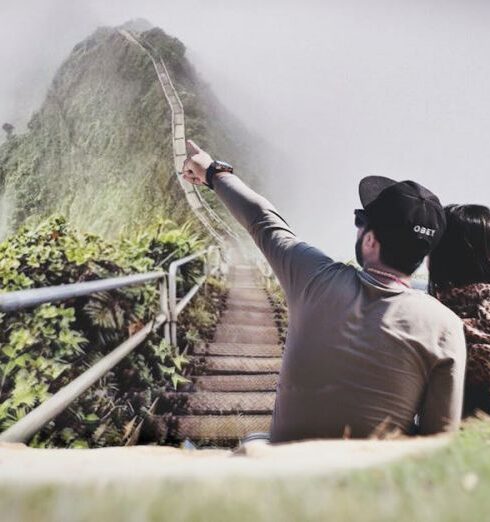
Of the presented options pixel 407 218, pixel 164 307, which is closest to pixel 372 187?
pixel 407 218

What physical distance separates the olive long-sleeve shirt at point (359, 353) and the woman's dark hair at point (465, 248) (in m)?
0.27

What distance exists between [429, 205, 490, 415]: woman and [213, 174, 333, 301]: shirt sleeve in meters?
0.33

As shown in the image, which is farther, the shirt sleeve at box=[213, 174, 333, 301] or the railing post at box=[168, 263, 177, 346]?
the railing post at box=[168, 263, 177, 346]

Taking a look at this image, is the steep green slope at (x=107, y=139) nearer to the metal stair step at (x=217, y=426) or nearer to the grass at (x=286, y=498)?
the metal stair step at (x=217, y=426)

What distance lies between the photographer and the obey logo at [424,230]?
852 mm

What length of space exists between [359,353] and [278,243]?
20cm

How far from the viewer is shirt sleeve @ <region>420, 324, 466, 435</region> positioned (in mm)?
798

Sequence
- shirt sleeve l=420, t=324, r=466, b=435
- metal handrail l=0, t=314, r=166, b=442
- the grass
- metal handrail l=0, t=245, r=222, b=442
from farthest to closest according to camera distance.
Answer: metal handrail l=0, t=314, r=166, b=442, metal handrail l=0, t=245, r=222, b=442, shirt sleeve l=420, t=324, r=466, b=435, the grass

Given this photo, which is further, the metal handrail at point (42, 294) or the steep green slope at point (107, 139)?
the steep green slope at point (107, 139)

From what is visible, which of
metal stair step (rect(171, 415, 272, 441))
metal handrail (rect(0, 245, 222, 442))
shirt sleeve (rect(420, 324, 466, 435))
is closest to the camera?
shirt sleeve (rect(420, 324, 466, 435))

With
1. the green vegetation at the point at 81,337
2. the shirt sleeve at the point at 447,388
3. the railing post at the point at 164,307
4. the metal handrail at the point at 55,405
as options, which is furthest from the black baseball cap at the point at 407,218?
the railing post at the point at 164,307

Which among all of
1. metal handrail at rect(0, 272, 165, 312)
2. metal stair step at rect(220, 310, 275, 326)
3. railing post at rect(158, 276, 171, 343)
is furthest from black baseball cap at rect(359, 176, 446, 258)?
railing post at rect(158, 276, 171, 343)

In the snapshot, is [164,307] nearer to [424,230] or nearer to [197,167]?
[197,167]

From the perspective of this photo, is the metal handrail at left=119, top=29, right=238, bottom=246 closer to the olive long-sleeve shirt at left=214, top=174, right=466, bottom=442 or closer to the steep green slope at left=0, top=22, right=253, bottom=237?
the steep green slope at left=0, top=22, right=253, bottom=237
